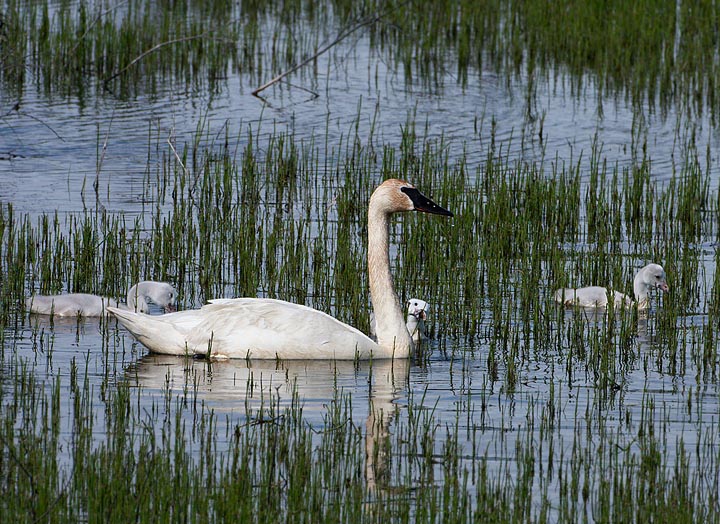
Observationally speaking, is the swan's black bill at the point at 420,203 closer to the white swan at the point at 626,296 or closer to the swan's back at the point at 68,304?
the white swan at the point at 626,296

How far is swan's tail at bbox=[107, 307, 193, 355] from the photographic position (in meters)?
10.3

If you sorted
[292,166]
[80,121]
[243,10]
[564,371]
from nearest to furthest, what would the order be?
[564,371]
[292,166]
[80,121]
[243,10]

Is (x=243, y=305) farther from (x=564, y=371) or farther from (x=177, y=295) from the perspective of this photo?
(x=564, y=371)

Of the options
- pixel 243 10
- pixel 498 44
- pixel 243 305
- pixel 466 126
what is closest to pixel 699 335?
pixel 243 305

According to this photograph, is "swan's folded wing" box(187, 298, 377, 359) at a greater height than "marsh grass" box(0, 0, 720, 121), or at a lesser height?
lesser

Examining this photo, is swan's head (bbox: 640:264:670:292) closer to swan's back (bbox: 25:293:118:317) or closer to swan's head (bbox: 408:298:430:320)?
swan's head (bbox: 408:298:430:320)

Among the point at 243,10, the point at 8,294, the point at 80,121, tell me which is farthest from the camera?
the point at 243,10

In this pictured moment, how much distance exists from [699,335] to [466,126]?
10173 millimetres

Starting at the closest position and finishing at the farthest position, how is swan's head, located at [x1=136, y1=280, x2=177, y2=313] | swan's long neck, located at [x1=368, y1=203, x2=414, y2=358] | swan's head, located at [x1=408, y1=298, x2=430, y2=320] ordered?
1. swan's long neck, located at [x1=368, y1=203, x2=414, y2=358]
2. swan's head, located at [x1=408, y1=298, x2=430, y2=320]
3. swan's head, located at [x1=136, y1=280, x2=177, y2=313]

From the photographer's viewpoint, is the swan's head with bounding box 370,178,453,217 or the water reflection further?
the swan's head with bounding box 370,178,453,217

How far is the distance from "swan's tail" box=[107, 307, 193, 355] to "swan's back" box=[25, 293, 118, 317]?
2.49 ft

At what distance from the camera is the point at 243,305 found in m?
10.4

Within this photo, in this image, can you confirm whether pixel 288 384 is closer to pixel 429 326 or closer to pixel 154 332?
pixel 154 332

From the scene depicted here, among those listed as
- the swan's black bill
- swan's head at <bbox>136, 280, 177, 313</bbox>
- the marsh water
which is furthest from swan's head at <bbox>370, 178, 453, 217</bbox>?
swan's head at <bbox>136, 280, 177, 313</bbox>
